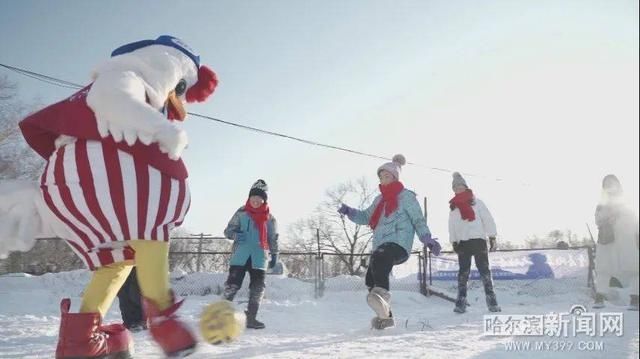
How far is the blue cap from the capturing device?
1.63 metres

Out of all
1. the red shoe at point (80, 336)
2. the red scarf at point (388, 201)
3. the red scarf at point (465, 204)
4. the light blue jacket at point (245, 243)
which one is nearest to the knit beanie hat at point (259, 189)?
the light blue jacket at point (245, 243)

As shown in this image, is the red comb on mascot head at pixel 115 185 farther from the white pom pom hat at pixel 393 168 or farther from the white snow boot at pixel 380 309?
the white pom pom hat at pixel 393 168

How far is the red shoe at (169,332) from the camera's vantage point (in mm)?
1244

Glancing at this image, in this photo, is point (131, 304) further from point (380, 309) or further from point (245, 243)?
point (380, 309)

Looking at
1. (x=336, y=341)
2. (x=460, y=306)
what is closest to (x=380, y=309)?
(x=336, y=341)

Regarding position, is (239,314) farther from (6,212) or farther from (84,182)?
(6,212)

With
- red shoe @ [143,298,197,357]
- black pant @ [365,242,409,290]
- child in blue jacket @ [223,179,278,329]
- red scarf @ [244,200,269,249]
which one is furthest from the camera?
red scarf @ [244,200,269,249]

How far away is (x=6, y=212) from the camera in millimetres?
1494

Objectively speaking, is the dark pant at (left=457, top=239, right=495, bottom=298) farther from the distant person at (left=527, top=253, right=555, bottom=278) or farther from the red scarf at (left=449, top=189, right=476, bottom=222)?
the distant person at (left=527, top=253, right=555, bottom=278)

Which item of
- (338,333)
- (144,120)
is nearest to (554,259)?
(338,333)

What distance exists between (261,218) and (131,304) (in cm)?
149

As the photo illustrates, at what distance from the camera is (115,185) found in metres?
1.34


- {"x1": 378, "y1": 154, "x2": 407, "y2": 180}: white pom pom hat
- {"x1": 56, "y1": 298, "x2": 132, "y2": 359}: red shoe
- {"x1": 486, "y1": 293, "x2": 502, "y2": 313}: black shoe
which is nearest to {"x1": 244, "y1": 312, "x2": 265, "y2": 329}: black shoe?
{"x1": 378, "y1": 154, "x2": 407, "y2": 180}: white pom pom hat

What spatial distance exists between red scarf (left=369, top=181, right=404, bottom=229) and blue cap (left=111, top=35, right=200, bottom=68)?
2446mm
